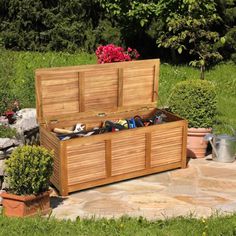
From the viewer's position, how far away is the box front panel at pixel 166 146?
8.27m

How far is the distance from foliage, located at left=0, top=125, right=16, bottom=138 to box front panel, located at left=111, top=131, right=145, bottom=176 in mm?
1432

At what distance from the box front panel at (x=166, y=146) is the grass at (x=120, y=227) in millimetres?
1864

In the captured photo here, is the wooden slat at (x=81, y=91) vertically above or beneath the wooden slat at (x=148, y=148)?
above

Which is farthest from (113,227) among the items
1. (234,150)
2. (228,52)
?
(228,52)

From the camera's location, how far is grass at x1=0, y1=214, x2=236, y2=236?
6090 millimetres

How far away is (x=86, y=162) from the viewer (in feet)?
25.1

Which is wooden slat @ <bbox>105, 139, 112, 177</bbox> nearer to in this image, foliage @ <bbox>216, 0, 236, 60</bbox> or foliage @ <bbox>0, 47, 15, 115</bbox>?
foliage @ <bbox>0, 47, 15, 115</bbox>

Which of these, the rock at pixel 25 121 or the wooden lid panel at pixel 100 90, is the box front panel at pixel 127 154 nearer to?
the wooden lid panel at pixel 100 90

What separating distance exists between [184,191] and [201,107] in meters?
1.93

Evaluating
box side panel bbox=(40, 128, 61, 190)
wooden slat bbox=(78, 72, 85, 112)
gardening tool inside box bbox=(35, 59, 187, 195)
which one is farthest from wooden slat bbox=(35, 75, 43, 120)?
wooden slat bbox=(78, 72, 85, 112)

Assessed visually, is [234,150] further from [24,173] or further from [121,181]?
[24,173]

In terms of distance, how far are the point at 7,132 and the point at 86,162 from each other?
1237 mm

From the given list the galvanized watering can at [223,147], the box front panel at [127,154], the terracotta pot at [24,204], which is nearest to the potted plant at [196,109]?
the galvanized watering can at [223,147]

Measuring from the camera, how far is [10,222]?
6.35 m
